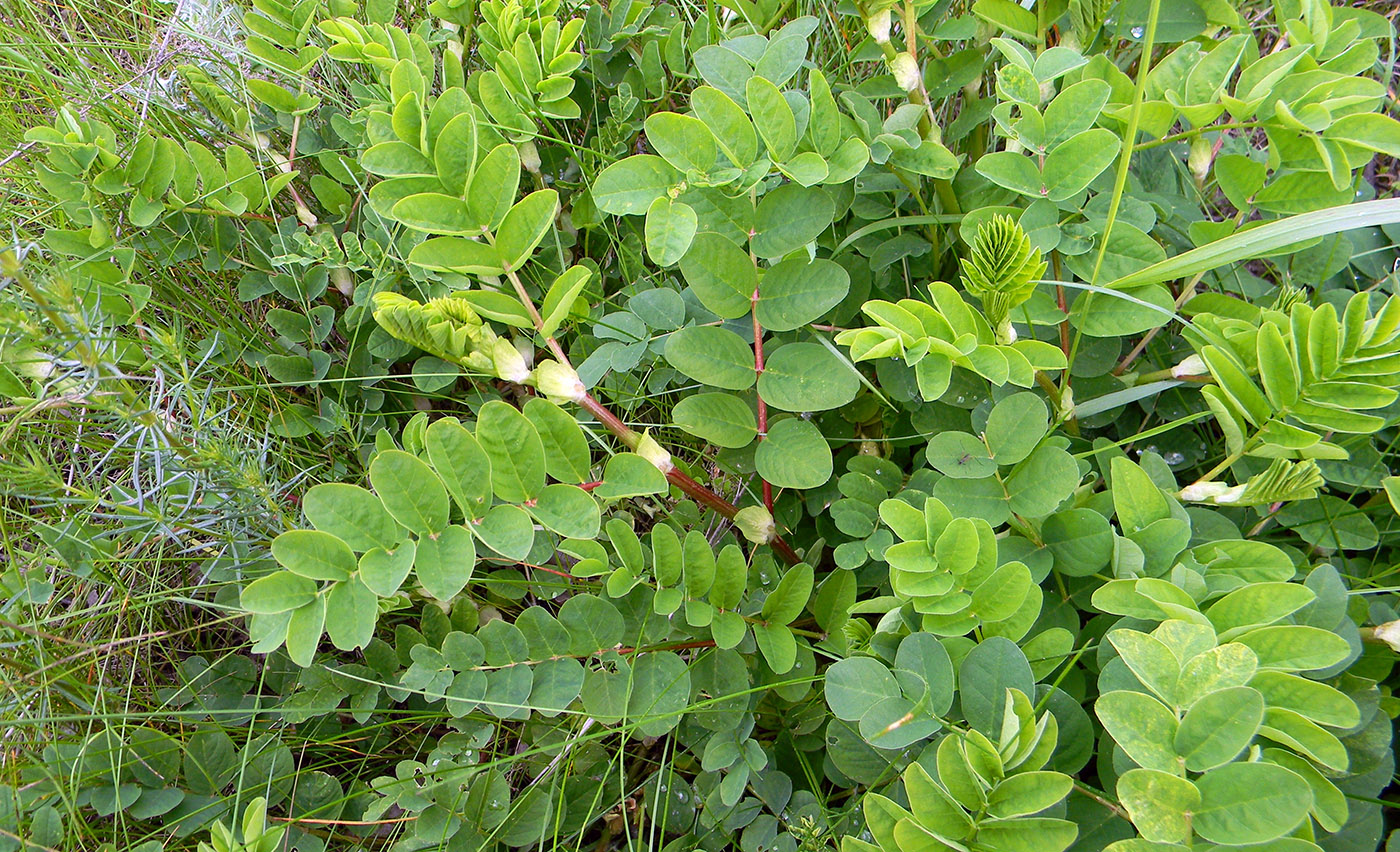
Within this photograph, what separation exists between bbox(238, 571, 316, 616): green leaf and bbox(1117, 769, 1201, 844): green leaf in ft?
3.25

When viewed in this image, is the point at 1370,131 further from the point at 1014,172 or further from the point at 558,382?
the point at 558,382

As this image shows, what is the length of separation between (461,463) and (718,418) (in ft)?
1.44

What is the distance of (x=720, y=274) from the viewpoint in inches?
52.1

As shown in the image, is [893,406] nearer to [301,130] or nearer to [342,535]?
[342,535]

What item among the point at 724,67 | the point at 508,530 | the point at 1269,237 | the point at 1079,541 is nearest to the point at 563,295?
the point at 508,530

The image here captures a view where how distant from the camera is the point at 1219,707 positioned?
34.4 inches

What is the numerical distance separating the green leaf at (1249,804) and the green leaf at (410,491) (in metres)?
0.93

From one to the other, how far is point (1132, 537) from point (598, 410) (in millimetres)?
772

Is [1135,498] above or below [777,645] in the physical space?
above

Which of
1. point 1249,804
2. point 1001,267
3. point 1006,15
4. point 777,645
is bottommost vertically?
point 777,645

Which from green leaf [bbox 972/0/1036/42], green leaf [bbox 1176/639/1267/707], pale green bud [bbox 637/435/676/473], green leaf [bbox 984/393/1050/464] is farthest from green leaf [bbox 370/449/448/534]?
green leaf [bbox 972/0/1036/42]

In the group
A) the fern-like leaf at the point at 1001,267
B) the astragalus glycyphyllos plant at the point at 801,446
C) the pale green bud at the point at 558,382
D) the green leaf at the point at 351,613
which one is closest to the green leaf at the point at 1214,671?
the astragalus glycyphyllos plant at the point at 801,446

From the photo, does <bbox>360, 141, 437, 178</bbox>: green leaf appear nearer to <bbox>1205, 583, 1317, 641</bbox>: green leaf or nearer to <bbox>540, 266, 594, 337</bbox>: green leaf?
<bbox>540, 266, 594, 337</bbox>: green leaf

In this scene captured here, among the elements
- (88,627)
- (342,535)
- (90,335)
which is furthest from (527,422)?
(88,627)
